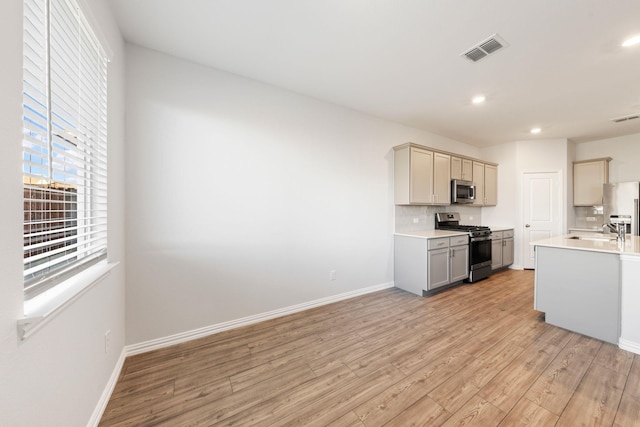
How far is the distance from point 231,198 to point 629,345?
13.2 ft

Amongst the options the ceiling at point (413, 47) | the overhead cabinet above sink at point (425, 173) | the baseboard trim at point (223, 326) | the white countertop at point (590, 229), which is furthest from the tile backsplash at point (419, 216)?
the white countertop at point (590, 229)

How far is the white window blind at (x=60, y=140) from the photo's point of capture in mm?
998

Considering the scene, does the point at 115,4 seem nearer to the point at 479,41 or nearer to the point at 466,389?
the point at 479,41

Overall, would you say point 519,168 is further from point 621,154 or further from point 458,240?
point 458,240

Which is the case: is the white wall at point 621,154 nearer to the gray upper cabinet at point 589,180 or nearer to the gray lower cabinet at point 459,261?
the gray upper cabinet at point 589,180

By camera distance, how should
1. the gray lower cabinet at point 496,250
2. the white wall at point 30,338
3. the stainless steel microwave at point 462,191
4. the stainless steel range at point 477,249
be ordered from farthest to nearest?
the gray lower cabinet at point 496,250 → the stainless steel microwave at point 462,191 → the stainless steel range at point 477,249 → the white wall at point 30,338

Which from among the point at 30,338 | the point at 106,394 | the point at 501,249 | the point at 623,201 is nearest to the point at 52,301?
the point at 30,338

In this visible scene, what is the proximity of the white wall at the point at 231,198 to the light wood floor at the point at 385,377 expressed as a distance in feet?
1.45

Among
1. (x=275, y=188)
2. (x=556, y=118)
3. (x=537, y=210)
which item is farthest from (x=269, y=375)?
(x=537, y=210)

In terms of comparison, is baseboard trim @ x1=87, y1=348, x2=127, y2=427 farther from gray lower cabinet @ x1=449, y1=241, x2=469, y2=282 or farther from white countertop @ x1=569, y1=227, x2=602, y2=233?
white countertop @ x1=569, y1=227, x2=602, y2=233

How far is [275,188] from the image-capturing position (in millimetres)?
2867

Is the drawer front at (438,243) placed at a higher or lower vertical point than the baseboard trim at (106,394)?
higher

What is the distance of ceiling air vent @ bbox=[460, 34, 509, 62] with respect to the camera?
209 cm

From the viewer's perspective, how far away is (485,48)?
7.20 feet
